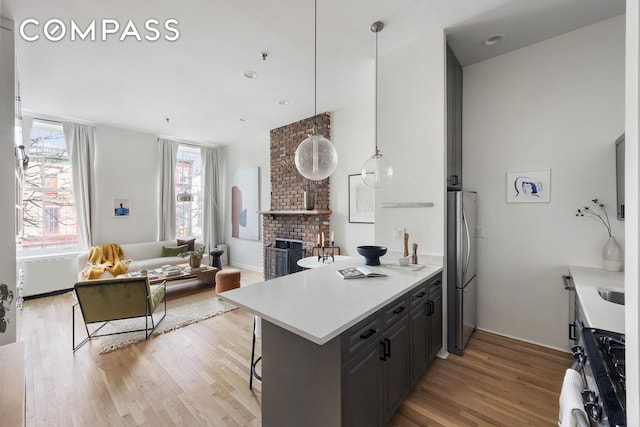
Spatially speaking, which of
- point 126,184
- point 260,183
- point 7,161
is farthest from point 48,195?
point 260,183

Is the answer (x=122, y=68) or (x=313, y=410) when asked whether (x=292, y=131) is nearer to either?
(x=122, y=68)

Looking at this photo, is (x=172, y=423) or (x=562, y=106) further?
(x=562, y=106)

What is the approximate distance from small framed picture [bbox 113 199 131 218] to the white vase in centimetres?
749

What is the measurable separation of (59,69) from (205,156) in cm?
382

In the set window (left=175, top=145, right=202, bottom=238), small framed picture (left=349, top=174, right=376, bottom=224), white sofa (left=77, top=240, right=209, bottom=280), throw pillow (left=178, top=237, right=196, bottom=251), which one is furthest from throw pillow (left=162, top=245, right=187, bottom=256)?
small framed picture (left=349, top=174, right=376, bottom=224)

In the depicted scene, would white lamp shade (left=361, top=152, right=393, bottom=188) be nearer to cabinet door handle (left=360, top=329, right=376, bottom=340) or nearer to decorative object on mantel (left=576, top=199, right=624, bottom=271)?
cabinet door handle (left=360, top=329, right=376, bottom=340)

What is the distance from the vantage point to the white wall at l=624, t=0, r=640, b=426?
1.91 feet

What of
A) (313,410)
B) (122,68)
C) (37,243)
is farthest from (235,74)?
(37,243)

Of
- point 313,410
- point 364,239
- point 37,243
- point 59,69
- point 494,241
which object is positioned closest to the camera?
point 313,410

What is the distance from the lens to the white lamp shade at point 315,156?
221cm

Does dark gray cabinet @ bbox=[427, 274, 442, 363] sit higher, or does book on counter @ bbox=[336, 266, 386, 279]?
book on counter @ bbox=[336, 266, 386, 279]

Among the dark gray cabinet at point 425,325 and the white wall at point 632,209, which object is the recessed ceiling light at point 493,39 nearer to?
the dark gray cabinet at point 425,325

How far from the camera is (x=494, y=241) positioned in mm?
3033

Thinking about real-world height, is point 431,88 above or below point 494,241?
above
